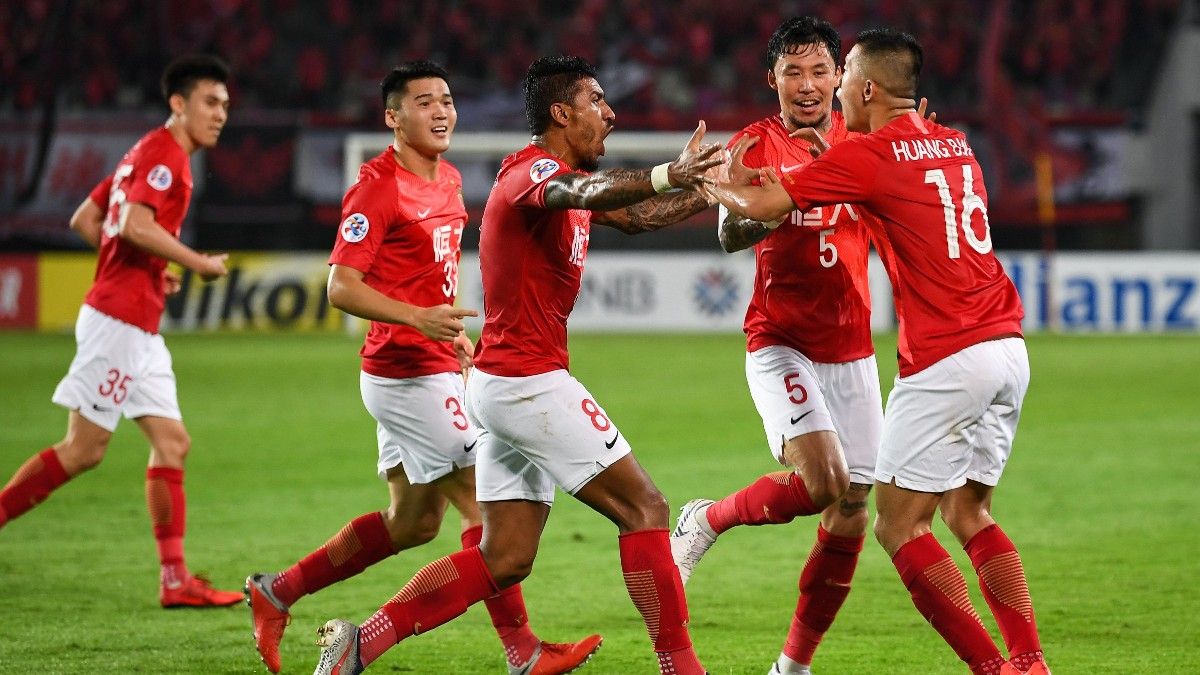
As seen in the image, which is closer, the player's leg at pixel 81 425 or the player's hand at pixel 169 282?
the player's leg at pixel 81 425

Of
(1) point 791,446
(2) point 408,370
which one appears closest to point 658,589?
(1) point 791,446

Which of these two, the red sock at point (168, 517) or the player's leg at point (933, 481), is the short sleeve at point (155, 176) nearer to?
the red sock at point (168, 517)

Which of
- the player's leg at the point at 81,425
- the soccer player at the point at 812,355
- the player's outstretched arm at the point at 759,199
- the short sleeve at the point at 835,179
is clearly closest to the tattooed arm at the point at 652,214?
Result: the soccer player at the point at 812,355

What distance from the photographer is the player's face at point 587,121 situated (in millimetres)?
4914

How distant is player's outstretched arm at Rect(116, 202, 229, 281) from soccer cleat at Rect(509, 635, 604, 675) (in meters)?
2.53

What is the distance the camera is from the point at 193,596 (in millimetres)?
6746

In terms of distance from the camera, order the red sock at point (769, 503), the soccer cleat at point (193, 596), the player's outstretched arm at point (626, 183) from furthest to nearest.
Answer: the soccer cleat at point (193, 596)
the red sock at point (769, 503)
the player's outstretched arm at point (626, 183)

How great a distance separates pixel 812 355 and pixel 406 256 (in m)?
1.61

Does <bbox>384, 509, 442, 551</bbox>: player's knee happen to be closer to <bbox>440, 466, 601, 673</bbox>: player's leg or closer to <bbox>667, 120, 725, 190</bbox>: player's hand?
<bbox>440, 466, 601, 673</bbox>: player's leg

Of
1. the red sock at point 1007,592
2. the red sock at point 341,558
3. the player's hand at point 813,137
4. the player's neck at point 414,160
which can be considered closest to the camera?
the red sock at point 1007,592

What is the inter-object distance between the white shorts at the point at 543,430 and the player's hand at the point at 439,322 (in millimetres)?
161

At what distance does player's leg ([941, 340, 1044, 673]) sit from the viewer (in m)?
4.81

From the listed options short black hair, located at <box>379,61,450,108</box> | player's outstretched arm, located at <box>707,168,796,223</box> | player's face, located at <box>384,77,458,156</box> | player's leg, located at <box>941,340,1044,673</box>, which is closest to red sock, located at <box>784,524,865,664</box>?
player's leg, located at <box>941,340,1044,673</box>

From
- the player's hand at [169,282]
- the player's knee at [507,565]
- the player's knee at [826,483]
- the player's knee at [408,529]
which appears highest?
the player's hand at [169,282]
